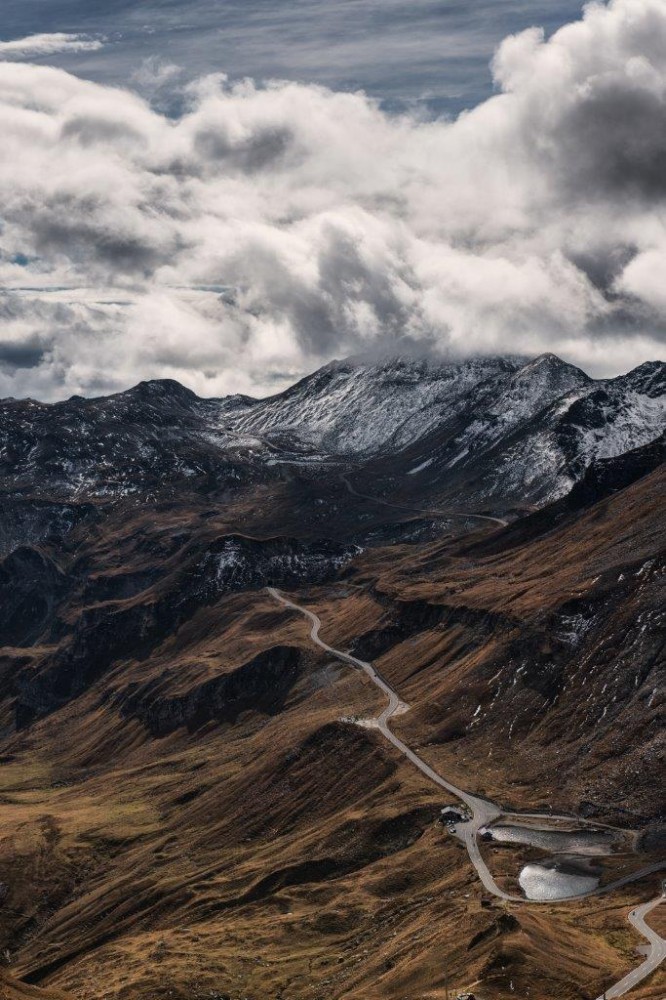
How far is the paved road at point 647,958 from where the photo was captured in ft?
418

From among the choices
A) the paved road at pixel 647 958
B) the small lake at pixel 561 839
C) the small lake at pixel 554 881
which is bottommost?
the small lake at pixel 561 839

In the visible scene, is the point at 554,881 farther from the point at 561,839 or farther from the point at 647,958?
the point at 647,958

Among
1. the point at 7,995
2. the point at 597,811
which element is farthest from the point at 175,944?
the point at 597,811

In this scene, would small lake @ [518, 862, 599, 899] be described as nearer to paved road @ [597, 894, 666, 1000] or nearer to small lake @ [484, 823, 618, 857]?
small lake @ [484, 823, 618, 857]

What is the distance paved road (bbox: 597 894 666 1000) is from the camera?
418ft

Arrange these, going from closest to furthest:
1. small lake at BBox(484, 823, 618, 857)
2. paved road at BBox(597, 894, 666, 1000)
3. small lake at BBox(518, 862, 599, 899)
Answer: paved road at BBox(597, 894, 666, 1000) → small lake at BBox(518, 862, 599, 899) → small lake at BBox(484, 823, 618, 857)

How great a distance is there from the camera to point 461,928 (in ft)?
502

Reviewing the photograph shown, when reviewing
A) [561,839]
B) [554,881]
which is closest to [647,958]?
[554,881]

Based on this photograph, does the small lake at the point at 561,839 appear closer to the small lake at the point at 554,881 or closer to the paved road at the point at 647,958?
the small lake at the point at 554,881

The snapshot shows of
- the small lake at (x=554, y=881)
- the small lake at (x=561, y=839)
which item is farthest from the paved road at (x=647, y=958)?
the small lake at (x=561, y=839)

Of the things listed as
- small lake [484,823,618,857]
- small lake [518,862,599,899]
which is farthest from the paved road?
small lake [484,823,618,857]

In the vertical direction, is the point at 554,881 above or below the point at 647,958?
below

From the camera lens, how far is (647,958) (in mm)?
136375

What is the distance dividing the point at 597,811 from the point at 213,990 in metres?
77.5
